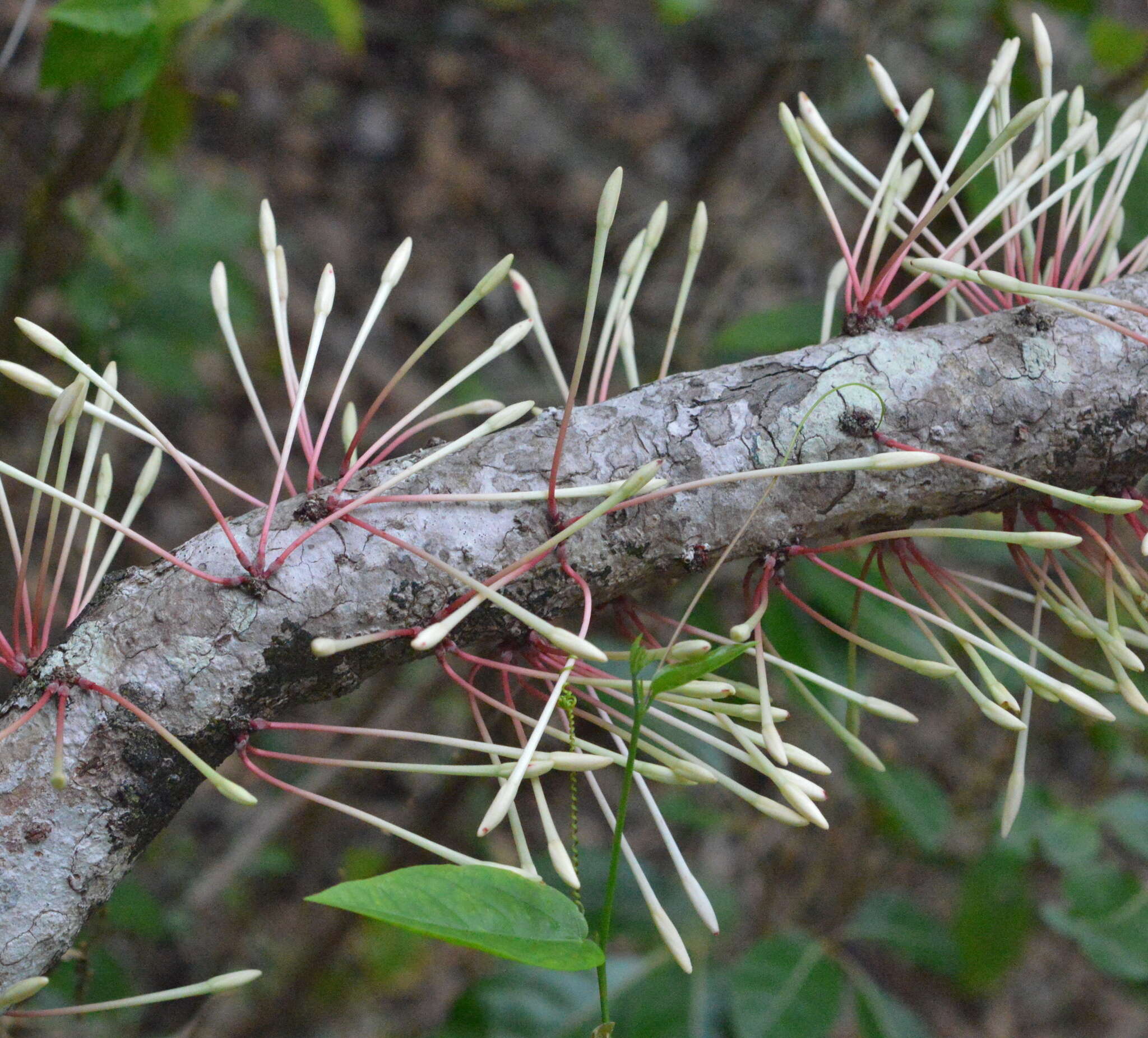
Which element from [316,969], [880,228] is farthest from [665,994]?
[880,228]

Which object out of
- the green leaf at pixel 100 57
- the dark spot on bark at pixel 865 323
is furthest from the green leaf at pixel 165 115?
the dark spot on bark at pixel 865 323

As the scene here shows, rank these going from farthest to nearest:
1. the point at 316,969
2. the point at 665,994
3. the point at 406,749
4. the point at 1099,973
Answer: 1. the point at 1099,973
2. the point at 406,749
3. the point at 316,969
4. the point at 665,994

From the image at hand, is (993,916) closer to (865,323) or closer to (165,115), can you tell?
(865,323)

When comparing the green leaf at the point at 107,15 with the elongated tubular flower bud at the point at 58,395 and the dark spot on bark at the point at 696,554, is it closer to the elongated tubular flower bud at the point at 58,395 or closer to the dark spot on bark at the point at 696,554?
the elongated tubular flower bud at the point at 58,395

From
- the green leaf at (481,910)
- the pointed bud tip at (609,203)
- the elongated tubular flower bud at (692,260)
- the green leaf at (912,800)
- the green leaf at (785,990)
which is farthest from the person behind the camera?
the green leaf at (912,800)

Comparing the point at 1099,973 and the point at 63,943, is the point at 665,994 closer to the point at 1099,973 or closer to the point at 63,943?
the point at 63,943

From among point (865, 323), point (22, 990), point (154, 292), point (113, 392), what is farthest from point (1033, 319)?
point (154, 292)

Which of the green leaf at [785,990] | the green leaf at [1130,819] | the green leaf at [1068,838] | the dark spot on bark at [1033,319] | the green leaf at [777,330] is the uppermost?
the dark spot on bark at [1033,319]
